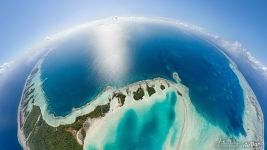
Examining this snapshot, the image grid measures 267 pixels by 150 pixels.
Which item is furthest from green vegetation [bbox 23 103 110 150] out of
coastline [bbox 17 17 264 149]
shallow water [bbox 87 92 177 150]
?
shallow water [bbox 87 92 177 150]

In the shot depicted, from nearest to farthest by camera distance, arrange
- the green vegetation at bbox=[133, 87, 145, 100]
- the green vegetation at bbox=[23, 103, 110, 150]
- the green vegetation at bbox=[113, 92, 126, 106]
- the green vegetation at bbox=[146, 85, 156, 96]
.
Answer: the green vegetation at bbox=[23, 103, 110, 150]
the green vegetation at bbox=[113, 92, 126, 106]
the green vegetation at bbox=[133, 87, 145, 100]
the green vegetation at bbox=[146, 85, 156, 96]

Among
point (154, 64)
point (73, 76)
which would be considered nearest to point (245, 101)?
point (154, 64)

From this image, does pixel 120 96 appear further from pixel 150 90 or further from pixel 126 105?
pixel 150 90

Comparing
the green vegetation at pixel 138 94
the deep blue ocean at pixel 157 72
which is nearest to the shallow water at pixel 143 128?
the green vegetation at pixel 138 94

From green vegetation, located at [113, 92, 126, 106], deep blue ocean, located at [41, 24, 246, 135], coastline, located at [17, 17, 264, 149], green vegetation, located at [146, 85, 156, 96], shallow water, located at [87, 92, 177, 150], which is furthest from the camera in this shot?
deep blue ocean, located at [41, 24, 246, 135]

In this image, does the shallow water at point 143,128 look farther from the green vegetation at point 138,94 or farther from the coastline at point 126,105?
the green vegetation at point 138,94

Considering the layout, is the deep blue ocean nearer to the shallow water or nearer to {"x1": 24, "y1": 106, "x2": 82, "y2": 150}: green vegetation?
{"x1": 24, "y1": 106, "x2": 82, "y2": 150}: green vegetation

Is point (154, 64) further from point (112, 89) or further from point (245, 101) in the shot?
point (245, 101)

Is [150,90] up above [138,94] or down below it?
above

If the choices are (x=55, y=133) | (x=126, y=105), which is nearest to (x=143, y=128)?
(x=126, y=105)
